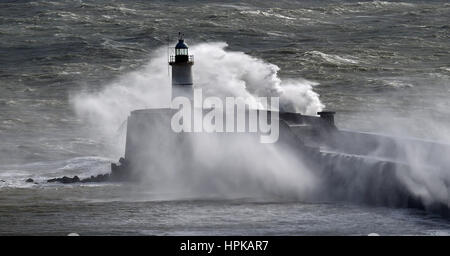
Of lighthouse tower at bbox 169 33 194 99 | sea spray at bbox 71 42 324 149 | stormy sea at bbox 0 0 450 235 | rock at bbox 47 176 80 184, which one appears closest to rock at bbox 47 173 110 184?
rock at bbox 47 176 80 184

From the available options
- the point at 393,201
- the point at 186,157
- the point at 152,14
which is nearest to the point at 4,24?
the point at 152,14

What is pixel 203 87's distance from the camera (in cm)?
3784

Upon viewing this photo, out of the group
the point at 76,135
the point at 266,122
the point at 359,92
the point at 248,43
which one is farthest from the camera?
the point at 248,43

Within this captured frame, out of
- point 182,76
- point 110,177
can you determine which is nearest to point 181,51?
point 182,76

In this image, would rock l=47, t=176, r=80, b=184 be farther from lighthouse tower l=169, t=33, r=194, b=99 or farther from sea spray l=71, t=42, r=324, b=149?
sea spray l=71, t=42, r=324, b=149

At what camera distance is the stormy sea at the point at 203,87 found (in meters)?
24.8

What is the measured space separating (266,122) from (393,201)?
5691mm

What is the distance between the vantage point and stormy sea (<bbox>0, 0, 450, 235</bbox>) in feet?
81.3

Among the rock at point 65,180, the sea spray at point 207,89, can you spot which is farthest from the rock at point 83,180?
the sea spray at point 207,89

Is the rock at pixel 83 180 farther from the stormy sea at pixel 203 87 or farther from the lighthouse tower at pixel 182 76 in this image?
the lighthouse tower at pixel 182 76

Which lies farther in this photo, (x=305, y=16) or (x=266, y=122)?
(x=305, y=16)

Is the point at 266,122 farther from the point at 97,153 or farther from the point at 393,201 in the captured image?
the point at 97,153

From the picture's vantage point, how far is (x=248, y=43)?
56.1m
